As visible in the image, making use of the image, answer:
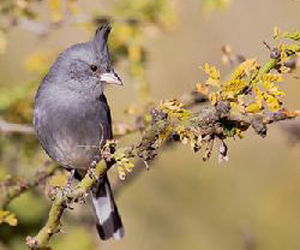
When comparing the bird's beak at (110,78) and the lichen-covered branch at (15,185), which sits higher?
the bird's beak at (110,78)

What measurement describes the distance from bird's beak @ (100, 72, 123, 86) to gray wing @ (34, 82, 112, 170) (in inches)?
5.6

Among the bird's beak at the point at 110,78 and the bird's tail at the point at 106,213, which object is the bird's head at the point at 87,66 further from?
the bird's tail at the point at 106,213

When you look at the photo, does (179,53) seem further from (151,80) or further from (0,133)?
(0,133)

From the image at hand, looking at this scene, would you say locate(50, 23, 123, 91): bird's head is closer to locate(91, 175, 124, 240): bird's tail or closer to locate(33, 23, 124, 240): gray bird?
locate(33, 23, 124, 240): gray bird

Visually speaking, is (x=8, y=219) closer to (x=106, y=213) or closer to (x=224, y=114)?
(x=224, y=114)

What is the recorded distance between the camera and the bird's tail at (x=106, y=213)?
5.41 meters

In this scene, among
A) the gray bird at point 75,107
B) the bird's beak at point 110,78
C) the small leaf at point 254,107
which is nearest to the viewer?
the small leaf at point 254,107

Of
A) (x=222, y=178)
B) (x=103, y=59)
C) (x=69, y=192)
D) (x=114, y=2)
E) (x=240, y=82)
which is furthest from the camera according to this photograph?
(x=222, y=178)

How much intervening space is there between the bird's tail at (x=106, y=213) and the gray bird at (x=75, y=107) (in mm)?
464

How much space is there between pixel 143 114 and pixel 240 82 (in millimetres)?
1856

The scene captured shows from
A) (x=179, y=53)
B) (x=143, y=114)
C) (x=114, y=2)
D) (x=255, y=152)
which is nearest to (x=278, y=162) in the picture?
(x=255, y=152)

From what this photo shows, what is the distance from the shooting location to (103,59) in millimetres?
4824

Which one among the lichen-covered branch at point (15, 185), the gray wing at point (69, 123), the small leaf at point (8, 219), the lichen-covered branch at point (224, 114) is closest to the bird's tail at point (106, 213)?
the gray wing at point (69, 123)

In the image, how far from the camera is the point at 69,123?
488 cm
